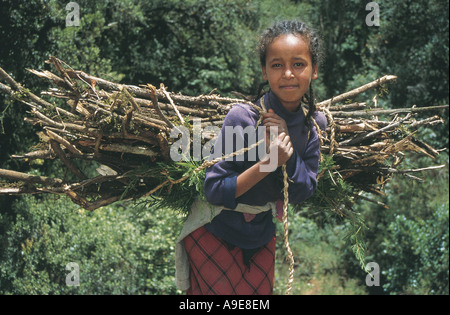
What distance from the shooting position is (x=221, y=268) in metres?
2.31

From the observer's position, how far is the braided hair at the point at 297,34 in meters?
2.18

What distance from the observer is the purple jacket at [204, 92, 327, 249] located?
2139mm

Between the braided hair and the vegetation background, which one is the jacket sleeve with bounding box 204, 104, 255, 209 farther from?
the vegetation background

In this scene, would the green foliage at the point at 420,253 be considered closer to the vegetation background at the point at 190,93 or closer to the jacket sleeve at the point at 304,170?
the vegetation background at the point at 190,93

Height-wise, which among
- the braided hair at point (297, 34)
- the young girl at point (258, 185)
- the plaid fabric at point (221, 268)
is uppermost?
the braided hair at point (297, 34)

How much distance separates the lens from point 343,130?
112 inches

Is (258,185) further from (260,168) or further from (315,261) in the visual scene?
(315,261)

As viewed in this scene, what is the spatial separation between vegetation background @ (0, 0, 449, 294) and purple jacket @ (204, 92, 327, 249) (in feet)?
3.72

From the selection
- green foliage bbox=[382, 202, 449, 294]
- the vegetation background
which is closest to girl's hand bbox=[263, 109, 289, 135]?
the vegetation background

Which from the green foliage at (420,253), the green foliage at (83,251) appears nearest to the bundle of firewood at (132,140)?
the green foliage at (83,251)

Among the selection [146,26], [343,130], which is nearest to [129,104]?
[343,130]

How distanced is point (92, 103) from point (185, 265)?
85 centimetres

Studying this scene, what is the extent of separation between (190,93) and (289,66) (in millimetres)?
3894

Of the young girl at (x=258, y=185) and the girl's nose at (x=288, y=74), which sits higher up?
the girl's nose at (x=288, y=74)
